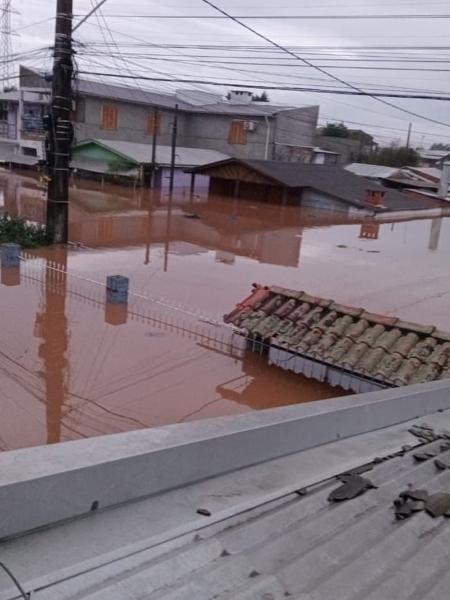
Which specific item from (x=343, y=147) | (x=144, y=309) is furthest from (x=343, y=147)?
(x=144, y=309)

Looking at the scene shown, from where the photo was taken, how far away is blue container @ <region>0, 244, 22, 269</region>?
1451cm

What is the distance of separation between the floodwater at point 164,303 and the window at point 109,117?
12.5 metres

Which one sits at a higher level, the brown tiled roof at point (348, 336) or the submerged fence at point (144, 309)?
the brown tiled roof at point (348, 336)

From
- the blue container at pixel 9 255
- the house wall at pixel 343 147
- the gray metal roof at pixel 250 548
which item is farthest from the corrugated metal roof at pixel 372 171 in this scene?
the gray metal roof at pixel 250 548

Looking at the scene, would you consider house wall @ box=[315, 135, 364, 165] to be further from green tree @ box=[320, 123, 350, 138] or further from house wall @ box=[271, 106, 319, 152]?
house wall @ box=[271, 106, 319, 152]

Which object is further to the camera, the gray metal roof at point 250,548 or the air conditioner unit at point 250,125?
the air conditioner unit at point 250,125

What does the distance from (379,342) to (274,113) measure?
35.6 meters

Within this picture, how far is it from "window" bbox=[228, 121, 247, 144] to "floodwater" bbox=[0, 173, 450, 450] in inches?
594

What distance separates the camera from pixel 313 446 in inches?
125

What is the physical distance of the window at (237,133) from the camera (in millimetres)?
42812

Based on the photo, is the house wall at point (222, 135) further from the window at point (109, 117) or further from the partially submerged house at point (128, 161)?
the window at point (109, 117)

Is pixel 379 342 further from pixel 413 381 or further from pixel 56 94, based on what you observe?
pixel 56 94

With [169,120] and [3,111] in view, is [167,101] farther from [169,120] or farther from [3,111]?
[3,111]

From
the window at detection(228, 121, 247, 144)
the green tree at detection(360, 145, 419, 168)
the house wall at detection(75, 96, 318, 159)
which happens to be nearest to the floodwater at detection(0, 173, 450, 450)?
the house wall at detection(75, 96, 318, 159)
